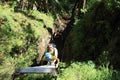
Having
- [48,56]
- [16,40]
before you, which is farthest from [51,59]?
[16,40]

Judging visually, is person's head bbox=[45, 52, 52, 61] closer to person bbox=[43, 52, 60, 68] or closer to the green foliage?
person bbox=[43, 52, 60, 68]

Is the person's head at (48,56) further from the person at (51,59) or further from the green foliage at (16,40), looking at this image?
the green foliage at (16,40)

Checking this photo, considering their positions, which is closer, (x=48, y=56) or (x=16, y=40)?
(x=48, y=56)

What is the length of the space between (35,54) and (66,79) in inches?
245

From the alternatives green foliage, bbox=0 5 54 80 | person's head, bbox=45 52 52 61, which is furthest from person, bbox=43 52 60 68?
green foliage, bbox=0 5 54 80

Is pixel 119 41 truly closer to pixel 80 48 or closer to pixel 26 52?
pixel 80 48

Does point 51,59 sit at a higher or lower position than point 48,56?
lower

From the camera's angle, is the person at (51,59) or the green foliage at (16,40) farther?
the green foliage at (16,40)

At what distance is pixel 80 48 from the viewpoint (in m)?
13.5

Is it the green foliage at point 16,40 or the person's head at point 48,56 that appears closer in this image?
the person's head at point 48,56

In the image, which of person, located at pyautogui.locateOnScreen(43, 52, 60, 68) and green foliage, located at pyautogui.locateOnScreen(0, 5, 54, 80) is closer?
person, located at pyautogui.locateOnScreen(43, 52, 60, 68)

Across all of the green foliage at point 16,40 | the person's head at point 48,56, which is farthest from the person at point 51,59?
the green foliage at point 16,40

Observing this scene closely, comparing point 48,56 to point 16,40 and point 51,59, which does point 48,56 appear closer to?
point 51,59

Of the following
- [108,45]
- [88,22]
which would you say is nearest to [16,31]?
[88,22]
